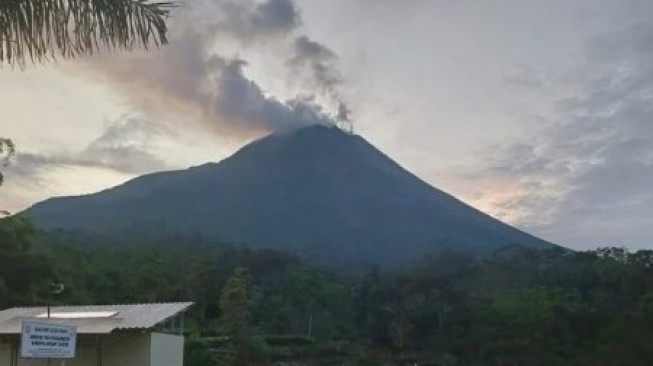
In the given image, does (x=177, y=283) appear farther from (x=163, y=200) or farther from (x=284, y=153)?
(x=284, y=153)

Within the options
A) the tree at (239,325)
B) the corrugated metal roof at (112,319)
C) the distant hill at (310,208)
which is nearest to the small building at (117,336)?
the corrugated metal roof at (112,319)

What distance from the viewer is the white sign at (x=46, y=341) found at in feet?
32.6

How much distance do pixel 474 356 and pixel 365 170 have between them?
9755 centimetres

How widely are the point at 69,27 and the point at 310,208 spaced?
12558 cm

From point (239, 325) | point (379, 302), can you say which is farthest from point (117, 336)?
point (379, 302)

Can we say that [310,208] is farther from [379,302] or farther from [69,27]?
[69,27]

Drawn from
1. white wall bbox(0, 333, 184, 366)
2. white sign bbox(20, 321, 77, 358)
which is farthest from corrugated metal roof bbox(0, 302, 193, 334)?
white sign bbox(20, 321, 77, 358)

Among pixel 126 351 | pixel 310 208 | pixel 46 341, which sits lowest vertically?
pixel 46 341

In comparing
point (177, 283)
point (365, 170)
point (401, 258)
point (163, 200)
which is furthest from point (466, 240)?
point (177, 283)

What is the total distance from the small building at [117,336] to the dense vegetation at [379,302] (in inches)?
363

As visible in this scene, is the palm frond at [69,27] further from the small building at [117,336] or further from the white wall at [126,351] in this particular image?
the white wall at [126,351]

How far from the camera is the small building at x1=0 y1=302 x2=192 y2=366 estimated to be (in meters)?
16.9

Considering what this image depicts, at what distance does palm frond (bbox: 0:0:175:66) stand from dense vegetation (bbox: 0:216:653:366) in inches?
1014

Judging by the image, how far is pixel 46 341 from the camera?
10352 millimetres
